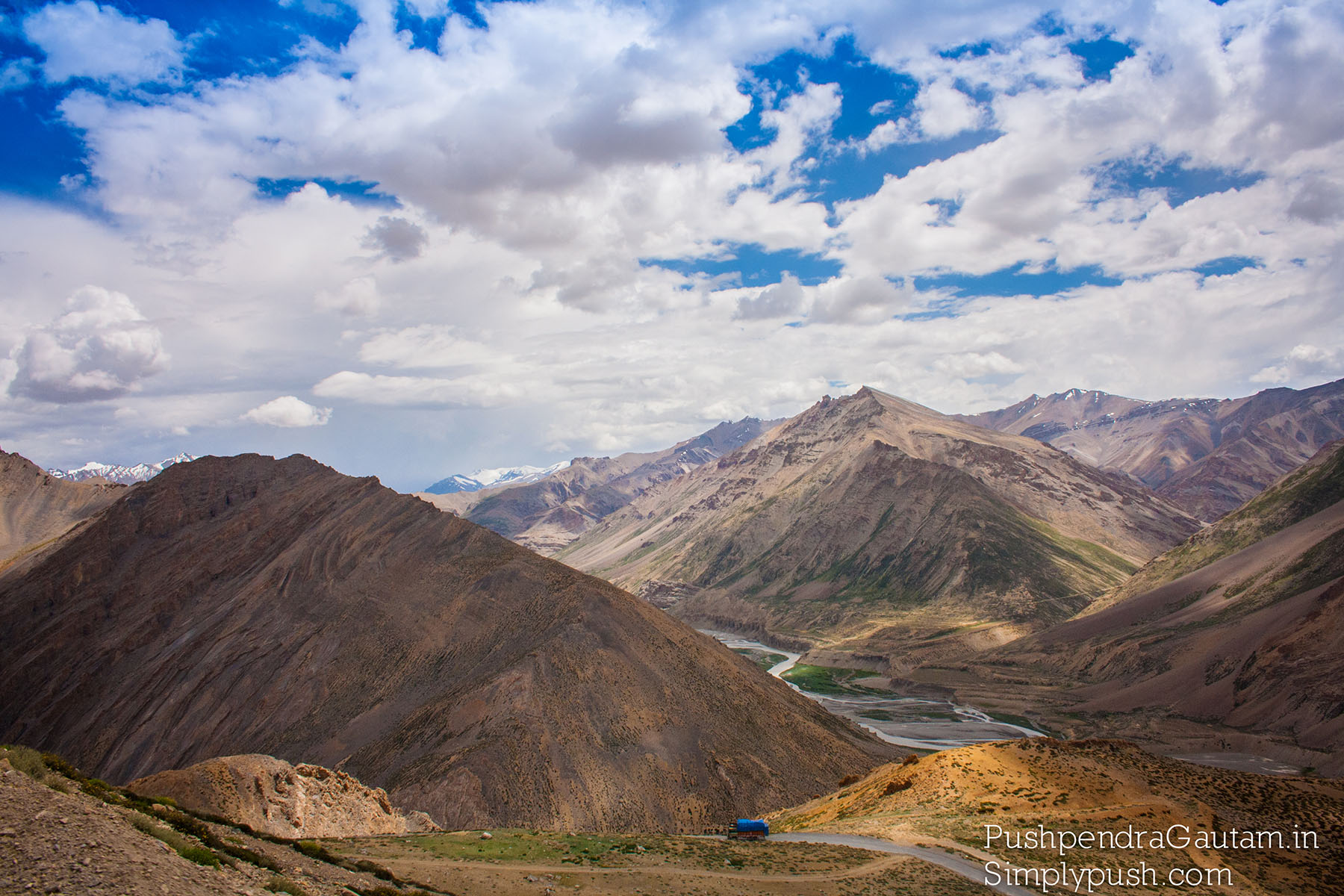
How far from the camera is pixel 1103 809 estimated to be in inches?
2009

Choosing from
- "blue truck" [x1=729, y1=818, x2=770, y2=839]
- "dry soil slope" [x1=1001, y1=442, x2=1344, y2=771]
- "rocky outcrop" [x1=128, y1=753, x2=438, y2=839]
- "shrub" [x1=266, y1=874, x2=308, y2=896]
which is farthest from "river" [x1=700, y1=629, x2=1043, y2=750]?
"shrub" [x1=266, y1=874, x2=308, y2=896]

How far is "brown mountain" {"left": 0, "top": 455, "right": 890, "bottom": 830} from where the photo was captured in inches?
2948

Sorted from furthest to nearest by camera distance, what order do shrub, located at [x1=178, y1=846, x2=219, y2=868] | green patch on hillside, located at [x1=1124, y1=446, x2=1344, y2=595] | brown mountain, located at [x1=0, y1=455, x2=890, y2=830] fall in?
1. green patch on hillside, located at [x1=1124, y1=446, x2=1344, y2=595]
2. brown mountain, located at [x1=0, y1=455, x2=890, y2=830]
3. shrub, located at [x1=178, y1=846, x2=219, y2=868]

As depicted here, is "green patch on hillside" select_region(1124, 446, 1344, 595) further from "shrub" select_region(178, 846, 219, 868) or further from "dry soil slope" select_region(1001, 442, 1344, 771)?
"shrub" select_region(178, 846, 219, 868)

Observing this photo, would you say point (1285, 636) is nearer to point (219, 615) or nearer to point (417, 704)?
point (417, 704)

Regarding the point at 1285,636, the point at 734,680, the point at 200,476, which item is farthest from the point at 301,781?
the point at 1285,636

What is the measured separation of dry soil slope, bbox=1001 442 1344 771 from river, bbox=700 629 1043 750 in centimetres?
2080

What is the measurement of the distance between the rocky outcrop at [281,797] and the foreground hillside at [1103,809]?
104 feet

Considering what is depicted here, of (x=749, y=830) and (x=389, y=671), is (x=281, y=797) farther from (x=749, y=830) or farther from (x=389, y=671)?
(x=389, y=671)

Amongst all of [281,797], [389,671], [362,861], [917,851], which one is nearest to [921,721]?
[389,671]

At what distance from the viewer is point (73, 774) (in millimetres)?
27766

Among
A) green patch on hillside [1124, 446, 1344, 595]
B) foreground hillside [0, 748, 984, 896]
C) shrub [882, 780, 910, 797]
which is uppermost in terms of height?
green patch on hillside [1124, 446, 1344, 595]

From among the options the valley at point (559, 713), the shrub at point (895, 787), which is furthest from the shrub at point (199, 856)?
the shrub at point (895, 787)

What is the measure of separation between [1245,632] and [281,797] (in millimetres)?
155204
